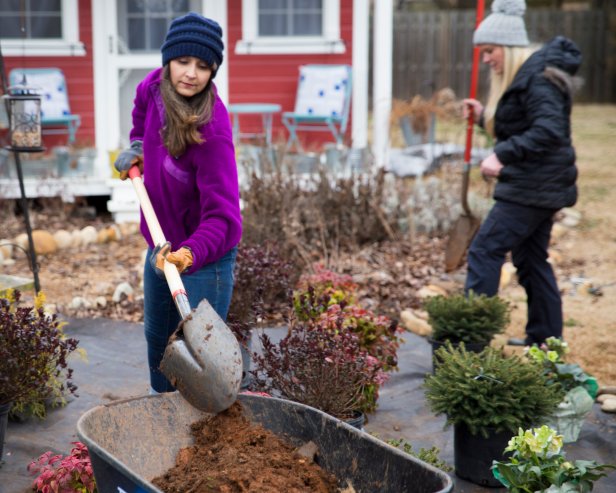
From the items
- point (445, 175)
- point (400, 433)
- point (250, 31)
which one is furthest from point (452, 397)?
point (250, 31)

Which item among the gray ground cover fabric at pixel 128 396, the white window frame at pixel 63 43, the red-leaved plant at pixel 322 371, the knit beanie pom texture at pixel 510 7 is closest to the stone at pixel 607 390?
the gray ground cover fabric at pixel 128 396

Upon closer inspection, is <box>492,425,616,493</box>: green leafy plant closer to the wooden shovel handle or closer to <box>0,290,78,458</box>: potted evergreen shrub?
the wooden shovel handle

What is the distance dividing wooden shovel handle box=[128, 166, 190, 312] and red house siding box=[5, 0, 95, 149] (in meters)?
6.65

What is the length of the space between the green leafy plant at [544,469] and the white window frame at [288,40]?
7.70 meters

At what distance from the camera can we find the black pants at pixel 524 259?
5086mm

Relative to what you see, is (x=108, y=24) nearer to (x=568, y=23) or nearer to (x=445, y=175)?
(x=445, y=175)

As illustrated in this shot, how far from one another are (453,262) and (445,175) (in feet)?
9.86

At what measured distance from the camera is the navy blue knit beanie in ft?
10.7

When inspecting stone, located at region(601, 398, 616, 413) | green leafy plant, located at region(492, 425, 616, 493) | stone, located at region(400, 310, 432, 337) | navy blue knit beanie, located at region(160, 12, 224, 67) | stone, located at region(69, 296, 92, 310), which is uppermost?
navy blue knit beanie, located at region(160, 12, 224, 67)

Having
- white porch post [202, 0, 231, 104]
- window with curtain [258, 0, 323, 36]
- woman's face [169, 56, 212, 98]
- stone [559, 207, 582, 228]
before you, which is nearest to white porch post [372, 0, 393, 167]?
window with curtain [258, 0, 323, 36]

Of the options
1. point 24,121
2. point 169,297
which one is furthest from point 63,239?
point 169,297

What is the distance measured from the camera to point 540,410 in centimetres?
375

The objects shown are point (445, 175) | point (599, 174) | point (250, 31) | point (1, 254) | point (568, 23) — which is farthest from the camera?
point (568, 23)

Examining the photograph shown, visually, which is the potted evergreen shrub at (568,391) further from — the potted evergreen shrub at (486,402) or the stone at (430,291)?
the stone at (430,291)
